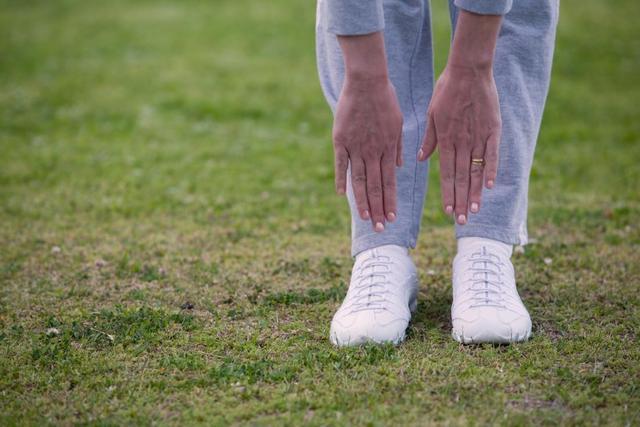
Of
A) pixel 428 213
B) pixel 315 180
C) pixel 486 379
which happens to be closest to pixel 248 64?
pixel 315 180

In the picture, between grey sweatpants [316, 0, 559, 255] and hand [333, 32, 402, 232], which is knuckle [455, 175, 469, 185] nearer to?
hand [333, 32, 402, 232]

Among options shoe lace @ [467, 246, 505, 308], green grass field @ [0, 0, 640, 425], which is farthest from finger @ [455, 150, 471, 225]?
green grass field @ [0, 0, 640, 425]

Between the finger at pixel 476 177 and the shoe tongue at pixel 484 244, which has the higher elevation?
the finger at pixel 476 177

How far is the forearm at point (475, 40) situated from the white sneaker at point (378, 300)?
2.40 ft

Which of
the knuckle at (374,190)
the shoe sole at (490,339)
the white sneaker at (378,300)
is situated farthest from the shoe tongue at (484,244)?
the knuckle at (374,190)

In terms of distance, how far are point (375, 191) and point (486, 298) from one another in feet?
1.77

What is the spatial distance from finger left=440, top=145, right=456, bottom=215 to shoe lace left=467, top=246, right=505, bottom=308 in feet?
1.12

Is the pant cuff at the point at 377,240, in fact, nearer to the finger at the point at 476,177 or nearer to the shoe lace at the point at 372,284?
the shoe lace at the point at 372,284

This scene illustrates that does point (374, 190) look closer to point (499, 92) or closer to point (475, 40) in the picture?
point (475, 40)

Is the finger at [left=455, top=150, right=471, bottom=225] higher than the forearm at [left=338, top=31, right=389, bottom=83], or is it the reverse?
the forearm at [left=338, top=31, right=389, bottom=83]

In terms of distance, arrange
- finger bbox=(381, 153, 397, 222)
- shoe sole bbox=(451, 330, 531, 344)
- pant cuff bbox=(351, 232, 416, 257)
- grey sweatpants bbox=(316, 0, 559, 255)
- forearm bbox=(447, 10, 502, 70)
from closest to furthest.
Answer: forearm bbox=(447, 10, 502, 70) < finger bbox=(381, 153, 397, 222) < shoe sole bbox=(451, 330, 531, 344) < grey sweatpants bbox=(316, 0, 559, 255) < pant cuff bbox=(351, 232, 416, 257)

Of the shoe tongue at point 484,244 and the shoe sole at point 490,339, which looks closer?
the shoe sole at point 490,339

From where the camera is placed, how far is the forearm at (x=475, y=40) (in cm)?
206

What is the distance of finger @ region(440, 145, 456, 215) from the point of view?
2166mm
